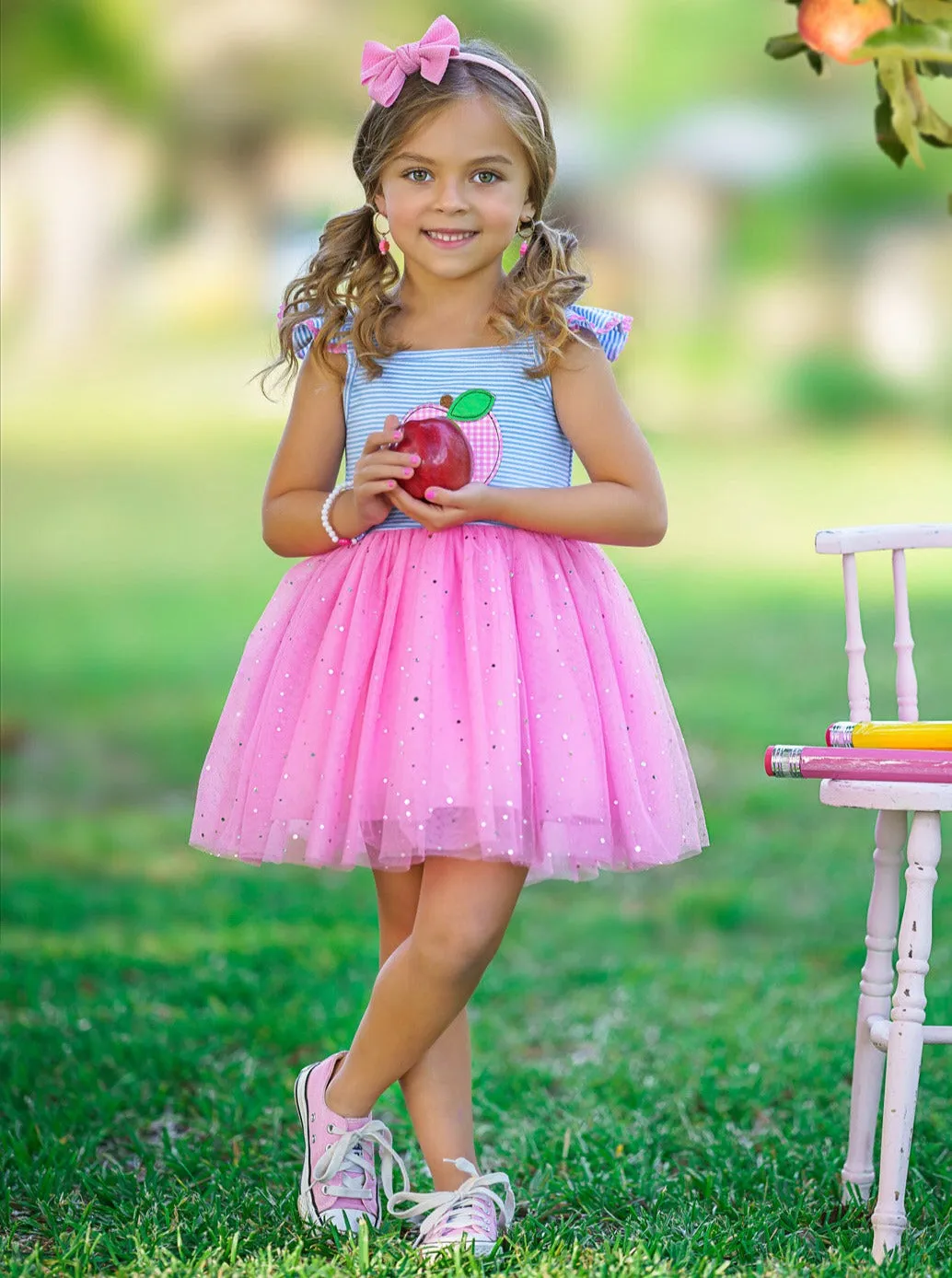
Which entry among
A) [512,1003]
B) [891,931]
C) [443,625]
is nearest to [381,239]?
[443,625]

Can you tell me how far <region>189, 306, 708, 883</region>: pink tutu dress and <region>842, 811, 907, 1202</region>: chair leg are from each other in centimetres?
27

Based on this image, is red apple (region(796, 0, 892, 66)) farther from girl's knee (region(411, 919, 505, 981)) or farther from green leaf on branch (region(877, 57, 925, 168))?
girl's knee (region(411, 919, 505, 981))

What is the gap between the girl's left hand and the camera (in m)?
1.97

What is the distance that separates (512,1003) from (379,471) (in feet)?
5.97

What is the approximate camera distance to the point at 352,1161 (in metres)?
2.11

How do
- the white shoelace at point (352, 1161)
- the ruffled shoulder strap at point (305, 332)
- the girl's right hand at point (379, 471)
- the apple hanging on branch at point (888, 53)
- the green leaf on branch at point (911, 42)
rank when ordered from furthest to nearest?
1. the ruffled shoulder strap at point (305, 332)
2. the white shoelace at point (352, 1161)
3. the girl's right hand at point (379, 471)
4. the apple hanging on branch at point (888, 53)
5. the green leaf on branch at point (911, 42)

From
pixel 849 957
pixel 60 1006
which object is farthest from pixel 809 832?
pixel 60 1006

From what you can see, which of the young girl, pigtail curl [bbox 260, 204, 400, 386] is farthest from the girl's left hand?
pigtail curl [bbox 260, 204, 400, 386]

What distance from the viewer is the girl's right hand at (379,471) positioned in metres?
1.99

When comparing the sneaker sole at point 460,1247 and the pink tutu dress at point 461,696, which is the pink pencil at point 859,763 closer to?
the pink tutu dress at point 461,696

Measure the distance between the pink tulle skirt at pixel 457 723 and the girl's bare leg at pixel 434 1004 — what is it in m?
0.05

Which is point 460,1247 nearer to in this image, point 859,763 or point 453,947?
point 453,947

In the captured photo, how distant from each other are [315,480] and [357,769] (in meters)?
0.44

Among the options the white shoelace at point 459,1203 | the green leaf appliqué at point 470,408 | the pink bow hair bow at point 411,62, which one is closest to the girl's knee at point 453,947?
the white shoelace at point 459,1203
